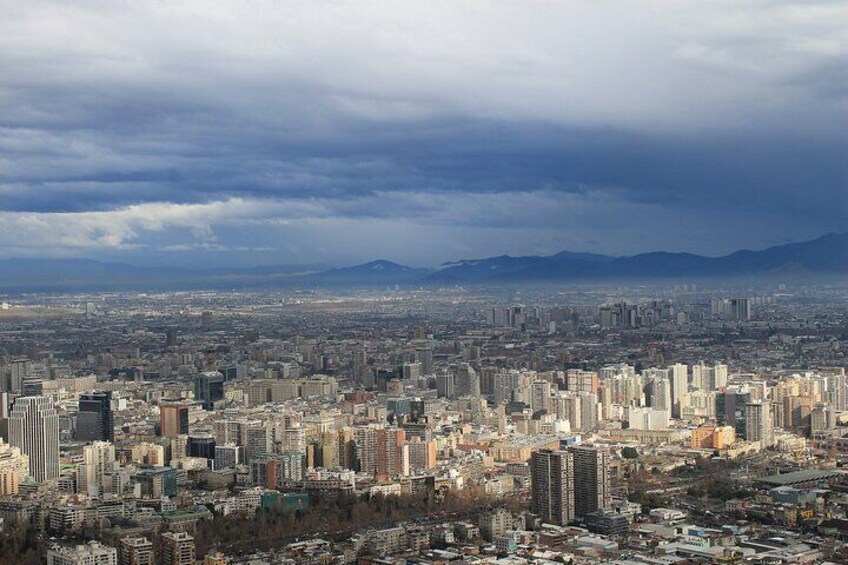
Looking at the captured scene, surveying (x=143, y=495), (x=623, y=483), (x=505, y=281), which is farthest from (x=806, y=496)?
(x=505, y=281)

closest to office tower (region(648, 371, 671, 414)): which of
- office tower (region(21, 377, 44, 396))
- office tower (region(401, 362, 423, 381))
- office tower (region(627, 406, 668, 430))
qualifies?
office tower (region(627, 406, 668, 430))

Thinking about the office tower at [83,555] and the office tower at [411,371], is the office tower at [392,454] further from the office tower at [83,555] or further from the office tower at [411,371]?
the office tower at [411,371]

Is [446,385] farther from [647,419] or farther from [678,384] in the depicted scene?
[647,419]

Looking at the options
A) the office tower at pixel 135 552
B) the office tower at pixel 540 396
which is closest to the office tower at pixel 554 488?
the office tower at pixel 135 552

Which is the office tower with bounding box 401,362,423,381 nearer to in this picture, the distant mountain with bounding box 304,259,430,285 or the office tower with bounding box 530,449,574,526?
the office tower with bounding box 530,449,574,526

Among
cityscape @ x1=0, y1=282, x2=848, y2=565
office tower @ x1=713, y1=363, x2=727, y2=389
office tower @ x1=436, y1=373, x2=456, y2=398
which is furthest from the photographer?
office tower @ x1=436, y1=373, x2=456, y2=398

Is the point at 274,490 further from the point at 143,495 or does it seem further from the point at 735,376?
the point at 735,376
